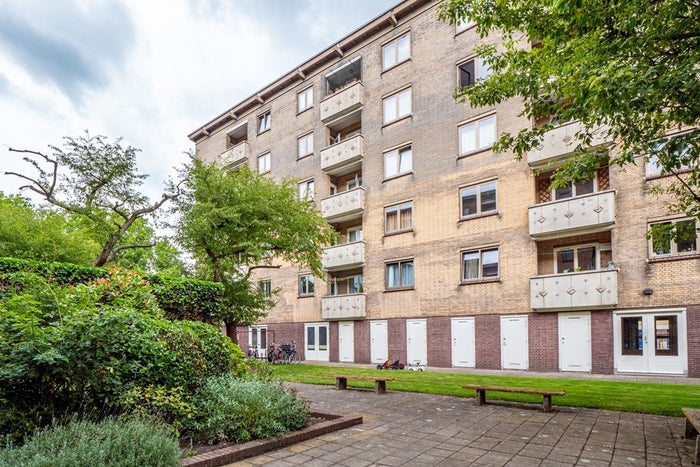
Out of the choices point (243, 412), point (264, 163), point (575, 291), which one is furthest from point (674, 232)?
point (264, 163)

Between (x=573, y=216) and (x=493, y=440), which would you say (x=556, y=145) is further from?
(x=493, y=440)

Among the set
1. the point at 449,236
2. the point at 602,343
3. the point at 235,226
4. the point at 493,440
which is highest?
the point at 235,226

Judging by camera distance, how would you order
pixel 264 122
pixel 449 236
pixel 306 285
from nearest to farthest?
pixel 449 236
pixel 306 285
pixel 264 122

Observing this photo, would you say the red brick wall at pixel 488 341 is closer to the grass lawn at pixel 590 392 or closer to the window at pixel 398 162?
the grass lawn at pixel 590 392

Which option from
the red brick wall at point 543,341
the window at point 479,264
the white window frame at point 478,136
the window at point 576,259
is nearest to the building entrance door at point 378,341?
the window at point 479,264

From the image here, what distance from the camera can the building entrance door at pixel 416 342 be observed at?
66.8ft

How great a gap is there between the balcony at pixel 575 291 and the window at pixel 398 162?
28.2 feet

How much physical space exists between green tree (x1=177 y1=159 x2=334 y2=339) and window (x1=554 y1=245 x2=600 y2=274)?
10.5m

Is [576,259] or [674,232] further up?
[674,232]

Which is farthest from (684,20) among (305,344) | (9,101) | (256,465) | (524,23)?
(305,344)

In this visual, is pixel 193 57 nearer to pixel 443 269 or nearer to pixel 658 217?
pixel 443 269

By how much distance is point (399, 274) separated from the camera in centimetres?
2197

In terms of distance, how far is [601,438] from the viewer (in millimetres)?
6426

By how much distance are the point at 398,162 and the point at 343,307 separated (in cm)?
845
